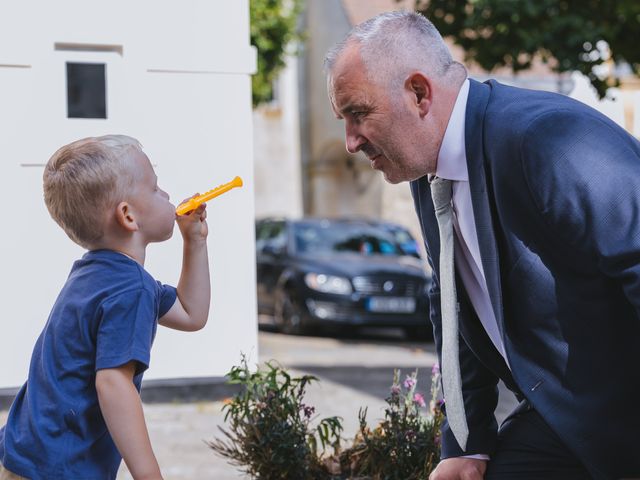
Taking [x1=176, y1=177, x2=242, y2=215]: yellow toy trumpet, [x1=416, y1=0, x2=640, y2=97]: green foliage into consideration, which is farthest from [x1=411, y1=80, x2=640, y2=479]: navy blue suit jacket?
[x1=416, y1=0, x2=640, y2=97]: green foliage

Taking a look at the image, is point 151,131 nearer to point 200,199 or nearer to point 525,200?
point 200,199

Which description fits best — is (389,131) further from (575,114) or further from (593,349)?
(593,349)

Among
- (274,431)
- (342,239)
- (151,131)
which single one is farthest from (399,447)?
(342,239)

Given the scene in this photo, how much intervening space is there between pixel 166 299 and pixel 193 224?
0.21 meters

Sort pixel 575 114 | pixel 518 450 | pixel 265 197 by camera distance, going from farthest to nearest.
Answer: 1. pixel 265 197
2. pixel 518 450
3. pixel 575 114

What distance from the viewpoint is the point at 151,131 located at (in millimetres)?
6266

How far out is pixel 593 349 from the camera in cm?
242

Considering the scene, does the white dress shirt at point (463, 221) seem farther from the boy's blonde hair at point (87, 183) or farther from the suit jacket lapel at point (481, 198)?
the boy's blonde hair at point (87, 183)

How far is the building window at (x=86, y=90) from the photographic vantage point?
6148 millimetres

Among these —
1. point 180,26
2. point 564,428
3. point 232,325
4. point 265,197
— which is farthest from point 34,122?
point 265,197

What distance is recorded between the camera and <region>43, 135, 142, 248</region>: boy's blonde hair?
8.29ft

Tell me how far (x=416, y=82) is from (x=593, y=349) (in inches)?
28.9

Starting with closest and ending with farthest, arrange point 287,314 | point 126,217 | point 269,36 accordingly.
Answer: point 126,217, point 287,314, point 269,36

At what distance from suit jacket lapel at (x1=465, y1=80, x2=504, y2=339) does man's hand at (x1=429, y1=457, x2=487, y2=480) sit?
1.75ft
